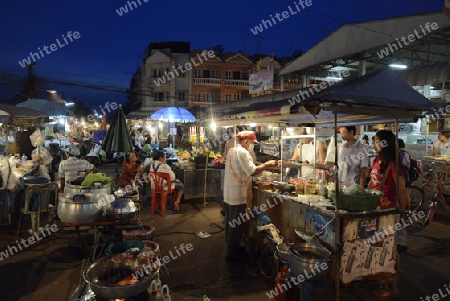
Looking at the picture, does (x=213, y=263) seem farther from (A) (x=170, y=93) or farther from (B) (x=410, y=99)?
(A) (x=170, y=93)

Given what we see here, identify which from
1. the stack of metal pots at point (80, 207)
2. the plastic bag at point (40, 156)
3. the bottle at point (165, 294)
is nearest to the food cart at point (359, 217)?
the bottle at point (165, 294)

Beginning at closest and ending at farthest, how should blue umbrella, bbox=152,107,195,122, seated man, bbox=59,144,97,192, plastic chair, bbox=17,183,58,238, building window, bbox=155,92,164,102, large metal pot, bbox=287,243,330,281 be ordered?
large metal pot, bbox=287,243,330,281
plastic chair, bbox=17,183,58,238
seated man, bbox=59,144,97,192
blue umbrella, bbox=152,107,195,122
building window, bbox=155,92,164,102

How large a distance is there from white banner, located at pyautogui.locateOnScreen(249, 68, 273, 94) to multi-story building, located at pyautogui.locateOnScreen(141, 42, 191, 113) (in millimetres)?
16559

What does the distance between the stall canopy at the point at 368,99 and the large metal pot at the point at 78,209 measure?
10.4 ft

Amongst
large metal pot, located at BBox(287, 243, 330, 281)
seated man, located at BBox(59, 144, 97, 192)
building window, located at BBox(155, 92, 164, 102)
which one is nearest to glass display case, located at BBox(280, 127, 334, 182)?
large metal pot, located at BBox(287, 243, 330, 281)

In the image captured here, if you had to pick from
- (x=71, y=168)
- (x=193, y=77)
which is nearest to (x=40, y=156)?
(x=71, y=168)

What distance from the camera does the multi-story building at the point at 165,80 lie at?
36.6 meters

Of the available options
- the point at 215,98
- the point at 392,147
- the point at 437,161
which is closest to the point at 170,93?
the point at 215,98

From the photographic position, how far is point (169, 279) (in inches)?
177

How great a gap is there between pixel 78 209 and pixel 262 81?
1789 cm

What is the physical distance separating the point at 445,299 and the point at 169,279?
3851 millimetres

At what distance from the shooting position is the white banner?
19.9 metres

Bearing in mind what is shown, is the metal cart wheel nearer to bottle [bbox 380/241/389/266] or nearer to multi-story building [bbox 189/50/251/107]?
bottle [bbox 380/241/389/266]

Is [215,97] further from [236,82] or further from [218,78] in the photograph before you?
[236,82]
